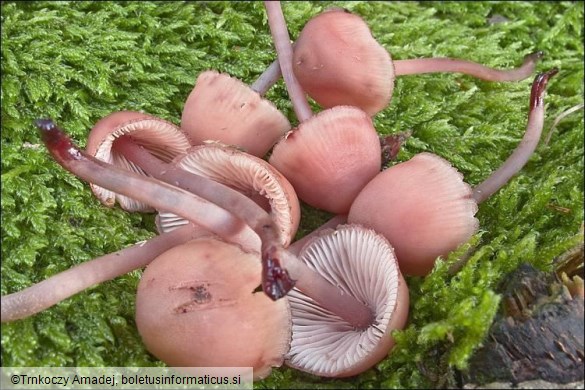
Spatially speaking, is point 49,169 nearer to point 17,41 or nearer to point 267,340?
point 17,41

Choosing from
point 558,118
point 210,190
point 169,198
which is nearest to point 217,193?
point 210,190

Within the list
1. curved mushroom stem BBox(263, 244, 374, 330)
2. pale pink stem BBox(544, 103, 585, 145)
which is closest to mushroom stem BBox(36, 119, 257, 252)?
curved mushroom stem BBox(263, 244, 374, 330)

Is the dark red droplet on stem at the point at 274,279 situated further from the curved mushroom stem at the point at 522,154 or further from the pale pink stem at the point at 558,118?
the pale pink stem at the point at 558,118

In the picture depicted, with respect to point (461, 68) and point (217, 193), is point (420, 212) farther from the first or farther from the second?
point (461, 68)

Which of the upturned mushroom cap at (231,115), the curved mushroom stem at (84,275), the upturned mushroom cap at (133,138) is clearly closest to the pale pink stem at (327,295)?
the curved mushroom stem at (84,275)

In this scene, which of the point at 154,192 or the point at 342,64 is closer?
the point at 154,192

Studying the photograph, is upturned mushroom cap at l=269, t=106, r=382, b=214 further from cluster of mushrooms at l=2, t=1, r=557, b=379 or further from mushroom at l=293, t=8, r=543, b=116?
mushroom at l=293, t=8, r=543, b=116
